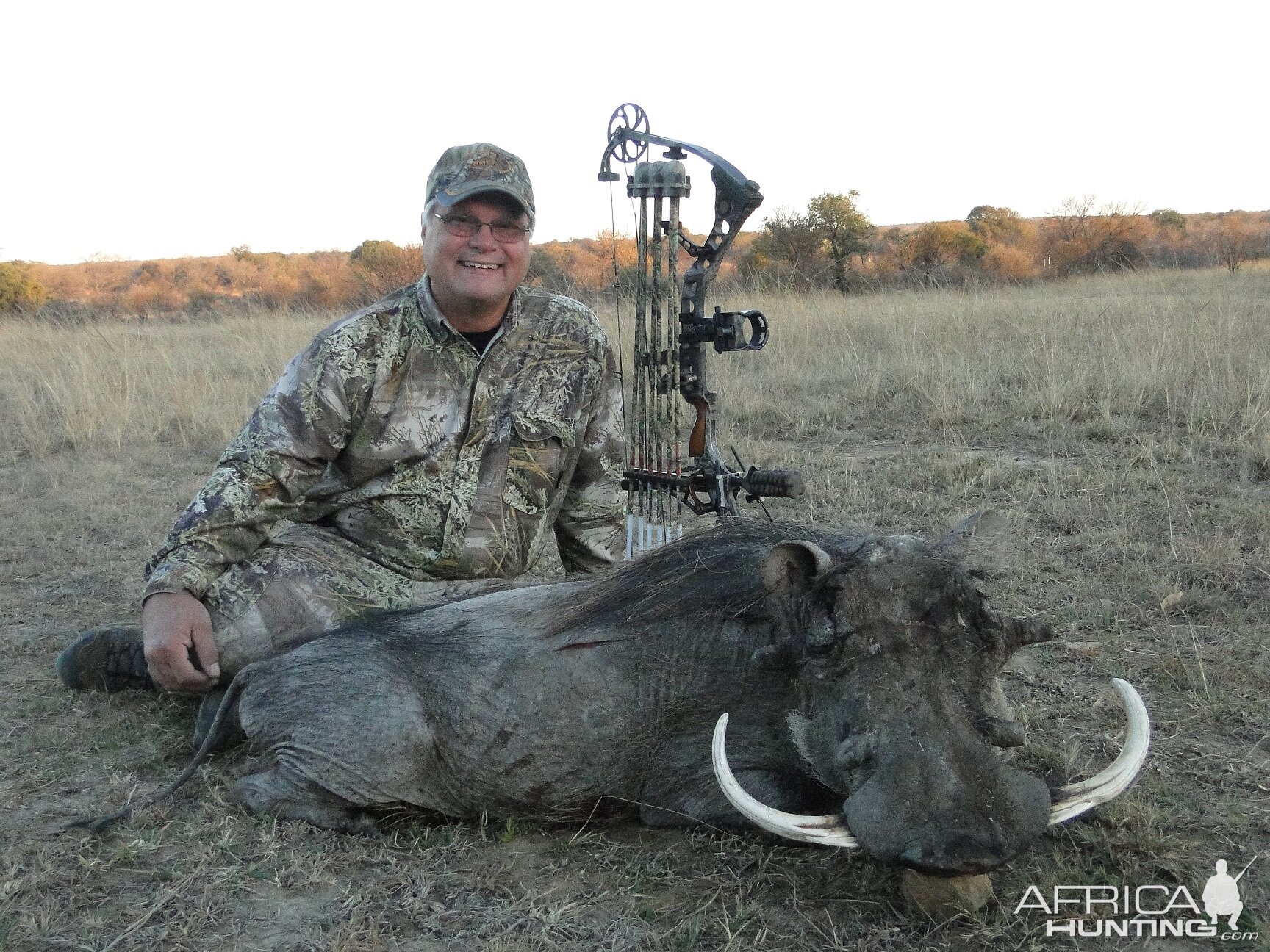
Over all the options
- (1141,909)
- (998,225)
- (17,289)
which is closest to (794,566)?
(1141,909)

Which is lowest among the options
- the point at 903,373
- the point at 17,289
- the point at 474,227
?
the point at 903,373

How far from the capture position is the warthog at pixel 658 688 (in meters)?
2.12

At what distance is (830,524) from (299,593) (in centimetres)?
248

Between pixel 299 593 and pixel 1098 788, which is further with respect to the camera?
pixel 299 593

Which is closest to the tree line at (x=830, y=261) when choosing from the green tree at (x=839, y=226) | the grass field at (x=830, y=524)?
the green tree at (x=839, y=226)

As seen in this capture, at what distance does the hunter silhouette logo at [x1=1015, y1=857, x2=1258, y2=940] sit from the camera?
2125mm

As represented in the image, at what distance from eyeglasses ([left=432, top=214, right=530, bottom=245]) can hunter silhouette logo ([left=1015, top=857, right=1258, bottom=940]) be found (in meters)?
2.30

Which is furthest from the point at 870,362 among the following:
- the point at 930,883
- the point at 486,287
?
the point at 930,883

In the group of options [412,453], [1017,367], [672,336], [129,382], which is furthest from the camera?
[129,382]

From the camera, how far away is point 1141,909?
7.22 ft

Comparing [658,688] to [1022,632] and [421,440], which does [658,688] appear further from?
[421,440]

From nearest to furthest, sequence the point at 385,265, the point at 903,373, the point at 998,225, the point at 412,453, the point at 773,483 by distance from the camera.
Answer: the point at 412,453, the point at 773,483, the point at 903,373, the point at 385,265, the point at 998,225

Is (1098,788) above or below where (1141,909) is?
above

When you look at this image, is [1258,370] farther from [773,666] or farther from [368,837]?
[368,837]
